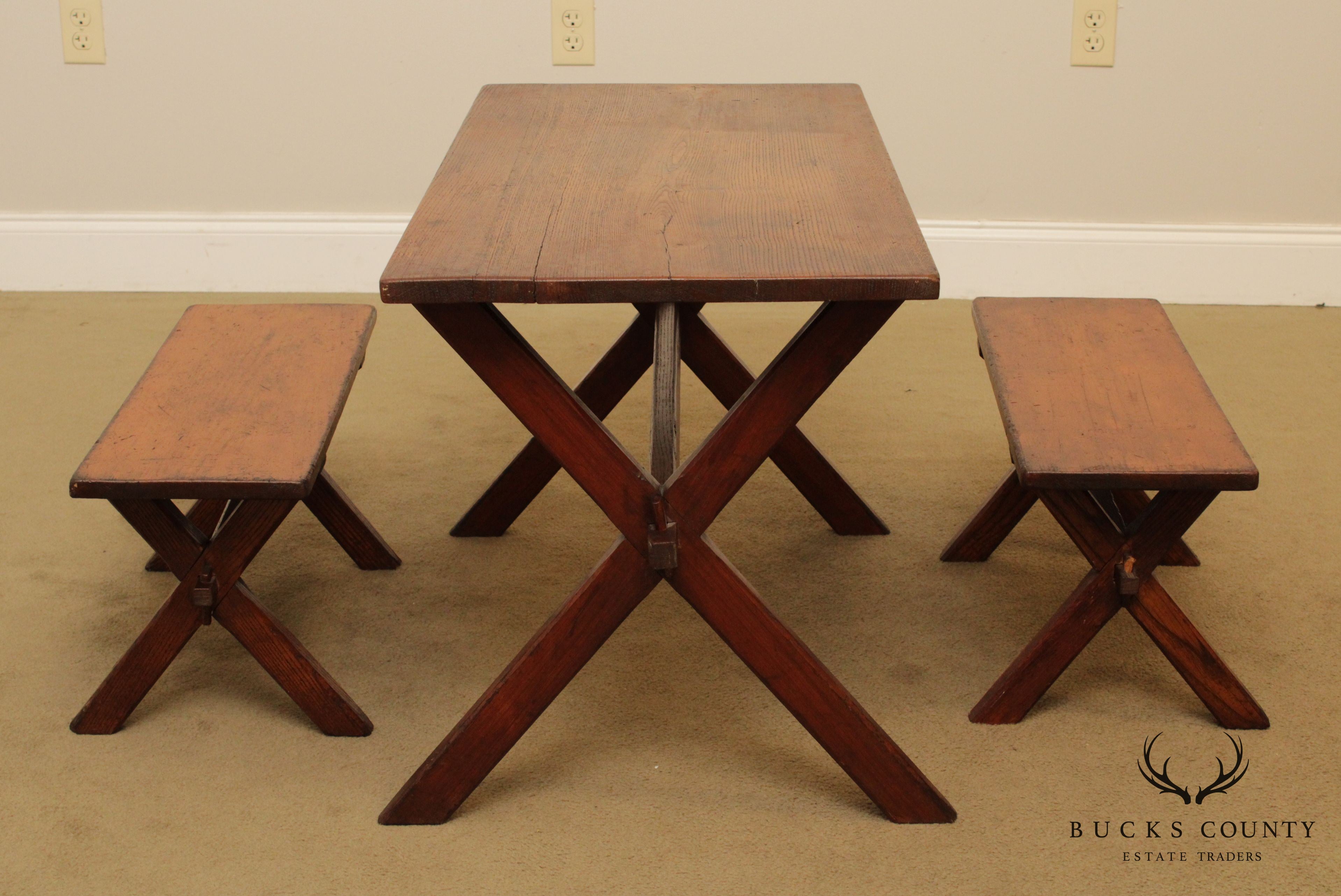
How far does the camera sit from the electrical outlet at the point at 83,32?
3.12m

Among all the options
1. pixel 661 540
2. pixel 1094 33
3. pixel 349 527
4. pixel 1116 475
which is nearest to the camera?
pixel 661 540

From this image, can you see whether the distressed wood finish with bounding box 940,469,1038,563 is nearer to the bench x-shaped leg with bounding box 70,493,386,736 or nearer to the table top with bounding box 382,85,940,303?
the table top with bounding box 382,85,940,303

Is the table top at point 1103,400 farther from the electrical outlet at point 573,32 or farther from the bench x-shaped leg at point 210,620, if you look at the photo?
the electrical outlet at point 573,32

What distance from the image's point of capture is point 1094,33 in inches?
120

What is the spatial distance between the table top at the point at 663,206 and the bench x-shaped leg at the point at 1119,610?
46cm

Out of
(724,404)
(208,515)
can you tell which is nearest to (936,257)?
(724,404)

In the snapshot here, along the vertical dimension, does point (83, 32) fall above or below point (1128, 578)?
above

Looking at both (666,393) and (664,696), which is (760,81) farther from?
(664,696)

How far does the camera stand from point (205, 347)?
198 cm

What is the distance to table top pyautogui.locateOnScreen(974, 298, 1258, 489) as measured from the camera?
1.63 m

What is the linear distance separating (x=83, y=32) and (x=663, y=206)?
2.17m

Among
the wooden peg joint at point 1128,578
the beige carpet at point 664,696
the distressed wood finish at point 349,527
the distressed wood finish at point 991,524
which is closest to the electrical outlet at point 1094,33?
the beige carpet at point 664,696

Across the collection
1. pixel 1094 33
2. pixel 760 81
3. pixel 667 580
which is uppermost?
pixel 1094 33

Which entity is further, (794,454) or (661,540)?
(794,454)
